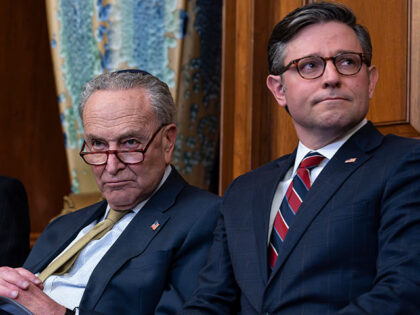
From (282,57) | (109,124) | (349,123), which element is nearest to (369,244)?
(349,123)

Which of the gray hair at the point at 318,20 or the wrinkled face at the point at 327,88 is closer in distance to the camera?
the wrinkled face at the point at 327,88

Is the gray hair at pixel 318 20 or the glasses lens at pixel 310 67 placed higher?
the gray hair at pixel 318 20

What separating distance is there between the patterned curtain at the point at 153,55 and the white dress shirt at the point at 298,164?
53.2 inches

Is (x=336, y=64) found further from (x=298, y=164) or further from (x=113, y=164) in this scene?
(x=113, y=164)

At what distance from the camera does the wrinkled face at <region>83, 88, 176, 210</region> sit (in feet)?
7.24

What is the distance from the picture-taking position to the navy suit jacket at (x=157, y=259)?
2012mm

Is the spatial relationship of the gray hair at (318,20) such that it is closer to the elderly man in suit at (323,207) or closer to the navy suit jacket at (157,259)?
the elderly man in suit at (323,207)

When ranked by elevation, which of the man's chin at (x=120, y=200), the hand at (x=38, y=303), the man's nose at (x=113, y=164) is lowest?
the hand at (x=38, y=303)

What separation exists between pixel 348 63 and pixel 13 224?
156cm

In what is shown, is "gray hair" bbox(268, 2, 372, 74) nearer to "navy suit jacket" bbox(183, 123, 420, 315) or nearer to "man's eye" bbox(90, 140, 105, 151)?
"navy suit jacket" bbox(183, 123, 420, 315)

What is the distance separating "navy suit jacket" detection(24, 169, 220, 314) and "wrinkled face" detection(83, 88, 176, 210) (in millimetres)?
75

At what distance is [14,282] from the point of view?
2.00 meters

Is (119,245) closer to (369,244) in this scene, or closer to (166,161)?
(166,161)

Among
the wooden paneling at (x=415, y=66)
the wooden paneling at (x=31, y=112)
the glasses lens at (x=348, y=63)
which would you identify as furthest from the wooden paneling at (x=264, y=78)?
the wooden paneling at (x=31, y=112)
